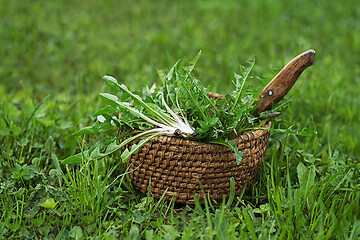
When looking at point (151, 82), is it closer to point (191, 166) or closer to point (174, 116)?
point (174, 116)

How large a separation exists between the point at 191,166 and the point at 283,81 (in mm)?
624

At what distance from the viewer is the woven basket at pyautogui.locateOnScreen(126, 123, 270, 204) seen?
5.77 ft

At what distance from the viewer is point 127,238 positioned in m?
1.71

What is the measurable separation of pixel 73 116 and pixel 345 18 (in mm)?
3725

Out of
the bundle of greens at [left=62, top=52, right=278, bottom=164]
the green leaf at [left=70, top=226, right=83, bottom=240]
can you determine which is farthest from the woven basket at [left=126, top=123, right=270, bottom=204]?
the green leaf at [left=70, top=226, right=83, bottom=240]

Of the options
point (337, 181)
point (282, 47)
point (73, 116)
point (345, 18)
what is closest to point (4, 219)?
point (73, 116)

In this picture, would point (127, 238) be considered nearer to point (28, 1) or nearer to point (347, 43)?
point (347, 43)

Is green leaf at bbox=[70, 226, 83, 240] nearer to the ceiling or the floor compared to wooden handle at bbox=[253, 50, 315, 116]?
nearer to the floor

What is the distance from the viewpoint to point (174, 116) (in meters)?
1.88

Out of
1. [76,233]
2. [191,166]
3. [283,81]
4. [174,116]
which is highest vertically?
[283,81]

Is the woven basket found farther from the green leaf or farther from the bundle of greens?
the green leaf

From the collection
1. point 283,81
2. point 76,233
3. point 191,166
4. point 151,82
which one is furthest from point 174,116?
point 151,82

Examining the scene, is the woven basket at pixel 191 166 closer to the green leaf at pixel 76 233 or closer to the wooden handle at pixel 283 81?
the wooden handle at pixel 283 81

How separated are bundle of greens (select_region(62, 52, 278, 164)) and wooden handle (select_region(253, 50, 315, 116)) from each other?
72mm
